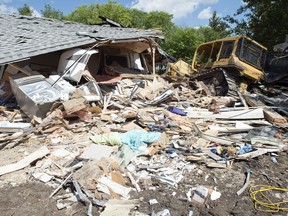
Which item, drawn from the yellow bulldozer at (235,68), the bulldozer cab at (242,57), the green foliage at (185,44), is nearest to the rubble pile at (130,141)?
the yellow bulldozer at (235,68)

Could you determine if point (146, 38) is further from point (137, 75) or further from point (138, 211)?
point (138, 211)

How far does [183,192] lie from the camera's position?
461 cm

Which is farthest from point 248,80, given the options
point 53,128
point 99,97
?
point 53,128

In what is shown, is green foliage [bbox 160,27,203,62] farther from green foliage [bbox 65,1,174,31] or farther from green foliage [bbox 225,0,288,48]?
green foliage [bbox 65,1,174,31]

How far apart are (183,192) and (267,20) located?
60.8 feet

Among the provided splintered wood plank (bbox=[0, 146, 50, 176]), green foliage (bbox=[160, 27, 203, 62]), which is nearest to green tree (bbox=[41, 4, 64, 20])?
green foliage (bbox=[160, 27, 203, 62])

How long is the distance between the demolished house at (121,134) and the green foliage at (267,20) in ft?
35.8

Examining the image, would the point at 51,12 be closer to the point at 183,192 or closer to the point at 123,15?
the point at 123,15

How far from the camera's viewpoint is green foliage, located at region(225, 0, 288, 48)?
18641 millimetres

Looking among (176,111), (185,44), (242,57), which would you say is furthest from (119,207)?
(185,44)

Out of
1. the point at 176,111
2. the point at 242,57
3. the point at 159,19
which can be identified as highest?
the point at 159,19

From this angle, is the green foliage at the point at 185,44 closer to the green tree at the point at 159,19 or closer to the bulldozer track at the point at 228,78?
the bulldozer track at the point at 228,78

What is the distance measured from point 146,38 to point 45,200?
8.59 m

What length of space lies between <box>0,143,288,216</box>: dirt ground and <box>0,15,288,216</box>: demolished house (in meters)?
0.02
